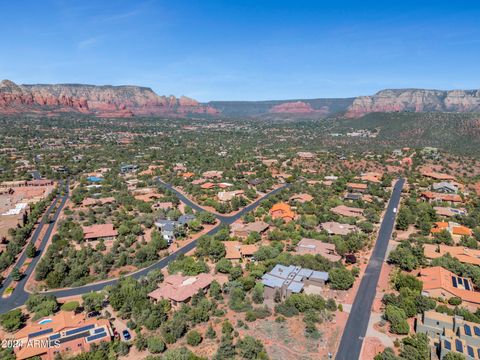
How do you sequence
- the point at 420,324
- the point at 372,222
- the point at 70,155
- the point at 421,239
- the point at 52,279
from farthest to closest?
the point at 70,155 → the point at 372,222 → the point at 421,239 → the point at 52,279 → the point at 420,324

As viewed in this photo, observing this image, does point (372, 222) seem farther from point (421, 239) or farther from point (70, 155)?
point (70, 155)

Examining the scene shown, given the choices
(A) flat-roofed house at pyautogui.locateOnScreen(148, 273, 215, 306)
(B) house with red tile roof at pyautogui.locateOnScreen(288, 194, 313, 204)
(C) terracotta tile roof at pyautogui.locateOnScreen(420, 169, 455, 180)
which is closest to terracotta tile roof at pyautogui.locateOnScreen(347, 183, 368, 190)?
(B) house with red tile roof at pyautogui.locateOnScreen(288, 194, 313, 204)

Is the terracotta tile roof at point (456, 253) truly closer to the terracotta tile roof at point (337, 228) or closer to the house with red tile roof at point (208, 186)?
the terracotta tile roof at point (337, 228)

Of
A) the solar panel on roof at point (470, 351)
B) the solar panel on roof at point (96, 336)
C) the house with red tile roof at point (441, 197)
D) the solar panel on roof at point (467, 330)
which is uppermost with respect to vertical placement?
the solar panel on roof at point (467, 330)

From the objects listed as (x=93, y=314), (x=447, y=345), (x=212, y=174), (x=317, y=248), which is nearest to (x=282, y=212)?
(x=317, y=248)

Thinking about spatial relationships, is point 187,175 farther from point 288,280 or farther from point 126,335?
point 126,335

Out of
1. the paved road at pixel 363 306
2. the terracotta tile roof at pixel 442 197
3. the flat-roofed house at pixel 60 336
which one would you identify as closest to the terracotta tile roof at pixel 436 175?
the terracotta tile roof at pixel 442 197

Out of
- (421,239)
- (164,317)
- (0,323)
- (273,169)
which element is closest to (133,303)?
(164,317)
